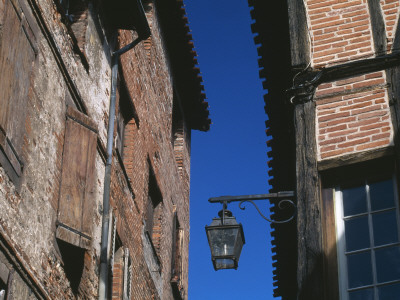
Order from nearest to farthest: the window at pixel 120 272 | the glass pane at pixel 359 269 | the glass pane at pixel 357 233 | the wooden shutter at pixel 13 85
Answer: the glass pane at pixel 359 269 < the glass pane at pixel 357 233 < the wooden shutter at pixel 13 85 < the window at pixel 120 272

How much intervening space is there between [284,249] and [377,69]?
16.1ft

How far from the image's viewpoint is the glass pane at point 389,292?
7.73 metres

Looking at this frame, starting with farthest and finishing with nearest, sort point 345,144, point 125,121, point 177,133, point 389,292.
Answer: point 177,133
point 125,121
point 345,144
point 389,292

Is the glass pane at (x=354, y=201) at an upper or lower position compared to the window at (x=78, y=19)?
A: lower

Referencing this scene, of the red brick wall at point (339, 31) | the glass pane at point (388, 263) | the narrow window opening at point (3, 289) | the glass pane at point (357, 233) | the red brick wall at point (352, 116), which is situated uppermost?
the red brick wall at point (339, 31)

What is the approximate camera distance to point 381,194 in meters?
8.48

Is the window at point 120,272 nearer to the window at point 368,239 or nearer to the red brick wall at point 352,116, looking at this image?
the red brick wall at point 352,116

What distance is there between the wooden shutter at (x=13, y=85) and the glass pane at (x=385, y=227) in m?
3.67

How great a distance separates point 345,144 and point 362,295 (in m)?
1.70

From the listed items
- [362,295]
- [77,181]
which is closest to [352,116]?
[362,295]

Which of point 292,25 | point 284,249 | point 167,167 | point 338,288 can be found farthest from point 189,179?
point 338,288

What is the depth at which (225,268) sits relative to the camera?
28.6ft

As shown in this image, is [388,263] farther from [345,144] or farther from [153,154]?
[153,154]

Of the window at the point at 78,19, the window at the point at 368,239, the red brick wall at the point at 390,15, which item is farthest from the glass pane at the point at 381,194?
the window at the point at 78,19
